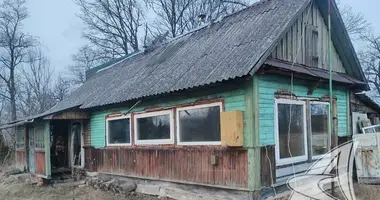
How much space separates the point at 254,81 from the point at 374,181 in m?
4.73

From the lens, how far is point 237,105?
6438 mm

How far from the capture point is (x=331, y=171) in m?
7.77

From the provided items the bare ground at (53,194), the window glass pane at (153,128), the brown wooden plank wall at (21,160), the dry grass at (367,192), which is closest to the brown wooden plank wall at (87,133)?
the bare ground at (53,194)

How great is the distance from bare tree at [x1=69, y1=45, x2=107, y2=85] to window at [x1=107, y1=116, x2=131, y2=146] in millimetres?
17676

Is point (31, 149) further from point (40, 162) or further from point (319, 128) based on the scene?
point (319, 128)

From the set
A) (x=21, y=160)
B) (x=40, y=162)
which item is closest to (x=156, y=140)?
(x=40, y=162)

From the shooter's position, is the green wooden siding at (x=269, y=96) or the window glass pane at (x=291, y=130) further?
the window glass pane at (x=291, y=130)

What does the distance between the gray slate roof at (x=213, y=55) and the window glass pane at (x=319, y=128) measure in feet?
7.54

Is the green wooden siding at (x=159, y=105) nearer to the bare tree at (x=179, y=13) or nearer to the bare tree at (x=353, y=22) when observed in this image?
the bare tree at (x=179, y=13)

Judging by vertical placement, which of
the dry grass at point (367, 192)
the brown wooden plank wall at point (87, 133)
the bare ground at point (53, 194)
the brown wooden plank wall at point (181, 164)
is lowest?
the bare ground at point (53, 194)

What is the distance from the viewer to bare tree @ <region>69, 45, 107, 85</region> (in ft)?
91.7

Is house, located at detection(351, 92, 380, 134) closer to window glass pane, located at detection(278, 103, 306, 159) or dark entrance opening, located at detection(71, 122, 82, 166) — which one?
window glass pane, located at detection(278, 103, 306, 159)

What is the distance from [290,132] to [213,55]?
8.47 ft

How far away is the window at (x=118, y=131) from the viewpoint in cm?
962
